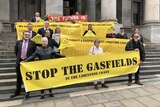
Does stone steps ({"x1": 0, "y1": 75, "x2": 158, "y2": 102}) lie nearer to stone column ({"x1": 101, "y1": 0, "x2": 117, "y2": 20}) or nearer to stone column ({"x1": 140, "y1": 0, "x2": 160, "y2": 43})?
stone column ({"x1": 101, "y1": 0, "x2": 117, "y2": 20})

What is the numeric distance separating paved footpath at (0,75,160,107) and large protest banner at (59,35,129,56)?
6.40 feet

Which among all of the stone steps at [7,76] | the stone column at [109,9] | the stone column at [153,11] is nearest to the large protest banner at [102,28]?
the stone column at [109,9]

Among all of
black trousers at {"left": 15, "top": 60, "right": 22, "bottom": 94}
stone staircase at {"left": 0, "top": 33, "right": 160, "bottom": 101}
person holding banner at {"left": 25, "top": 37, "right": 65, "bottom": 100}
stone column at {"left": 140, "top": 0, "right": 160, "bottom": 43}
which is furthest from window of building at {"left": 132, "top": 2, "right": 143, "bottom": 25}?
black trousers at {"left": 15, "top": 60, "right": 22, "bottom": 94}

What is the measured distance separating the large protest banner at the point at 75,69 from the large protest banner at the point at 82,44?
3.83ft

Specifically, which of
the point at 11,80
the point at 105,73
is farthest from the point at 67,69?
the point at 11,80

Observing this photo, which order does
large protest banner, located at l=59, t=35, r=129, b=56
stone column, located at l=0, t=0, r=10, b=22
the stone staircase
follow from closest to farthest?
1. the stone staircase
2. large protest banner, located at l=59, t=35, r=129, b=56
3. stone column, located at l=0, t=0, r=10, b=22

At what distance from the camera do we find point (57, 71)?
302 inches

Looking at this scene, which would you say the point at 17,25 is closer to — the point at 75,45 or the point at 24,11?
the point at 75,45

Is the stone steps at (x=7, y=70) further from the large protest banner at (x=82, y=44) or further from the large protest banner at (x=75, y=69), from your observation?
the large protest banner at (x=75, y=69)

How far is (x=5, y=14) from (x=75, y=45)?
9.82m

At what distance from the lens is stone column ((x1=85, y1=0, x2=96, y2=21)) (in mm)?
21797

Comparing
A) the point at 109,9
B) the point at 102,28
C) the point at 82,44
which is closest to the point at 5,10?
the point at 109,9

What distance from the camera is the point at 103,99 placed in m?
7.34

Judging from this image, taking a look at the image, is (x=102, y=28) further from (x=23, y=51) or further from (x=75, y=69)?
(x=23, y=51)
